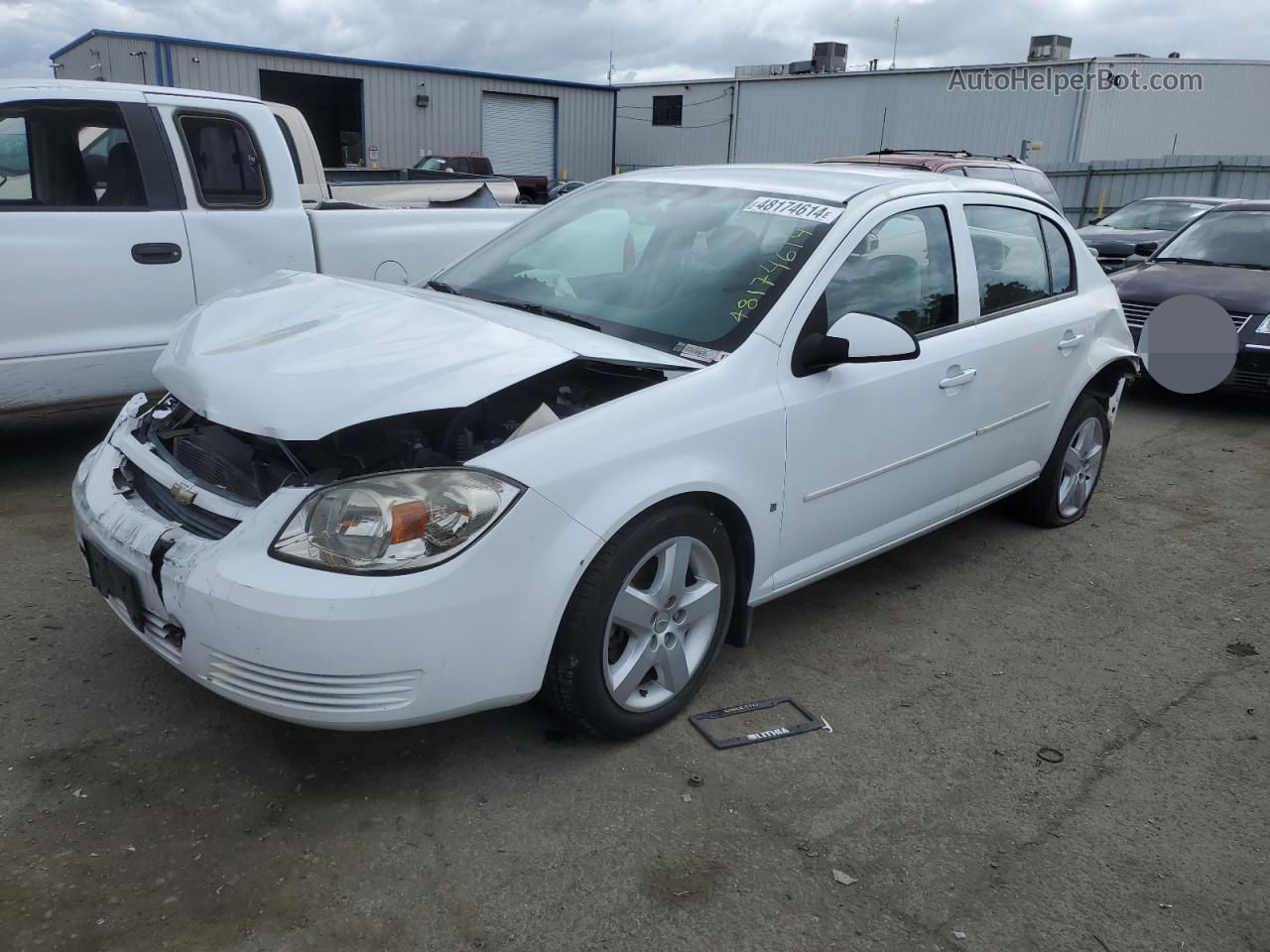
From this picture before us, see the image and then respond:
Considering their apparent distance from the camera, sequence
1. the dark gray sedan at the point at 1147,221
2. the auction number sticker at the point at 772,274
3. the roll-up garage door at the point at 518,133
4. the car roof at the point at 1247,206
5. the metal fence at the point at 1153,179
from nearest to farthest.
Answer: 1. the auction number sticker at the point at 772,274
2. the car roof at the point at 1247,206
3. the dark gray sedan at the point at 1147,221
4. the metal fence at the point at 1153,179
5. the roll-up garage door at the point at 518,133

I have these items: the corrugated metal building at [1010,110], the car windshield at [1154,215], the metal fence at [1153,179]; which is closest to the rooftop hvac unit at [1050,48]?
the corrugated metal building at [1010,110]

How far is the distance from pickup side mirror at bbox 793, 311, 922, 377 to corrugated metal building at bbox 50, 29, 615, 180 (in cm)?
2572

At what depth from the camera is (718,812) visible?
269 cm

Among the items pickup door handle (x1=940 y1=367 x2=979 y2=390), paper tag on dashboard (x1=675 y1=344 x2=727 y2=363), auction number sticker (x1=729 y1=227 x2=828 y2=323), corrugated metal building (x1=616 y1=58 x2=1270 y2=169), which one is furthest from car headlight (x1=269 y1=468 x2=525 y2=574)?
corrugated metal building (x1=616 y1=58 x2=1270 y2=169)

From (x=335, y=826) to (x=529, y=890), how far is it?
1.81 ft

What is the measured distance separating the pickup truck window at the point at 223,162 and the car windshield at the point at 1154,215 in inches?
476

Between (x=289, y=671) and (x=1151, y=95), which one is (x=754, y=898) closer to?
(x=289, y=671)

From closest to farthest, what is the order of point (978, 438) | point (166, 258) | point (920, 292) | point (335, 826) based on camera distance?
point (335, 826) < point (920, 292) < point (978, 438) < point (166, 258)

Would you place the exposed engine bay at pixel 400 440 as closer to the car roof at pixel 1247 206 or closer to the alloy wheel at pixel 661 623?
the alloy wheel at pixel 661 623

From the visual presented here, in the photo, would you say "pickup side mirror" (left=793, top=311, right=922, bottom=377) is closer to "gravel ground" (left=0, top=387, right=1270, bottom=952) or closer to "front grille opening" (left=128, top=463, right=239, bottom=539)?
"gravel ground" (left=0, top=387, right=1270, bottom=952)

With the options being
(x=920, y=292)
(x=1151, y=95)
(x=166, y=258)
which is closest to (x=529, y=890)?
(x=920, y=292)

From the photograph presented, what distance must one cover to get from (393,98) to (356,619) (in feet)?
98.9

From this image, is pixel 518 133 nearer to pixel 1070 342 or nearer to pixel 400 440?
pixel 1070 342

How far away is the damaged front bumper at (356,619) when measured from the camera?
236 centimetres
